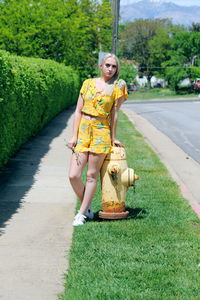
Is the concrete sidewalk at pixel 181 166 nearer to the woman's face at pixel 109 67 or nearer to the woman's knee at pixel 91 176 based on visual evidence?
the woman's knee at pixel 91 176

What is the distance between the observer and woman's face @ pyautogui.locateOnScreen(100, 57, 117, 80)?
22.0 ft

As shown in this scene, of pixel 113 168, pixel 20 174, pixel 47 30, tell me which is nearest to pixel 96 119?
pixel 113 168

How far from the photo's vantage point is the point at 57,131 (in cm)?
1855

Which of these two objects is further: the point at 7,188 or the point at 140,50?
the point at 140,50

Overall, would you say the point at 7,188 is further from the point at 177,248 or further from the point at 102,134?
the point at 177,248

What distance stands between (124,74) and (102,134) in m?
76.8

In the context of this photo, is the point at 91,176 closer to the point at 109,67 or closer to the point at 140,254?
the point at 109,67

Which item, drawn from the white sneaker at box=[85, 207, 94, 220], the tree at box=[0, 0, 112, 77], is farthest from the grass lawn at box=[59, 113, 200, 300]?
the tree at box=[0, 0, 112, 77]

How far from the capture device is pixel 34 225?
702cm

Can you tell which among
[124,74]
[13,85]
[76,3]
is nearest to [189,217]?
[13,85]

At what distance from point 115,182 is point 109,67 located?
1293 mm

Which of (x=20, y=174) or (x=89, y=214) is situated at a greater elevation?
(x=89, y=214)

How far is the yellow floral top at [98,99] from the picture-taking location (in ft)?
22.2

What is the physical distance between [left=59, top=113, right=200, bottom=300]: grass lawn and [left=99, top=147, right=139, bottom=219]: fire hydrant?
0.13m
